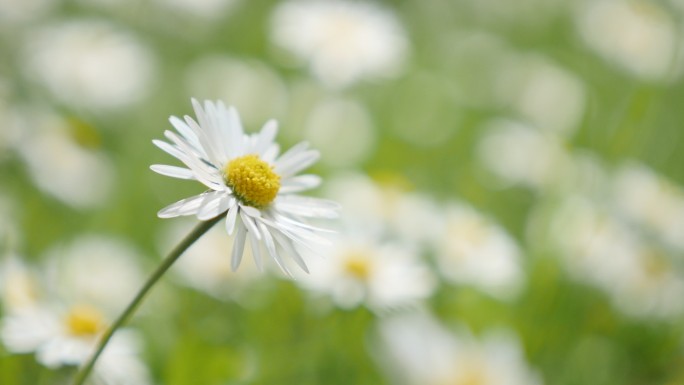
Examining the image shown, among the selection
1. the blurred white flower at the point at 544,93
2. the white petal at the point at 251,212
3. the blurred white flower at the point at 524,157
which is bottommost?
the white petal at the point at 251,212

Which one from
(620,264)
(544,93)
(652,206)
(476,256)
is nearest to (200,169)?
(476,256)

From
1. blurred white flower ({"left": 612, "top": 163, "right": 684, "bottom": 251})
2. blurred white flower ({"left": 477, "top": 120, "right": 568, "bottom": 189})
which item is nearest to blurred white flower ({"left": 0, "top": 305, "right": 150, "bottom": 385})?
blurred white flower ({"left": 612, "top": 163, "right": 684, "bottom": 251})

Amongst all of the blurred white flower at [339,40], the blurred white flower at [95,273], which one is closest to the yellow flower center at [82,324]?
the blurred white flower at [95,273]

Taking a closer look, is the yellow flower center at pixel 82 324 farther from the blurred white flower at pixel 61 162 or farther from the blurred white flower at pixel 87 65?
the blurred white flower at pixel 87 65

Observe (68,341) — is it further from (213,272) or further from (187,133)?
(213,272)

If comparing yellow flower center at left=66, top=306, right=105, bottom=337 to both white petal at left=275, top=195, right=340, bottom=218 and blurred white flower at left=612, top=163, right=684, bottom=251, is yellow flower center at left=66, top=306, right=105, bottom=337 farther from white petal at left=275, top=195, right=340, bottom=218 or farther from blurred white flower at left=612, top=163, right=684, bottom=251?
blurred white flower at left=612, top=163, right=684, bottom=251

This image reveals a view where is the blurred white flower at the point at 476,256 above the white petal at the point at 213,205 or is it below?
above

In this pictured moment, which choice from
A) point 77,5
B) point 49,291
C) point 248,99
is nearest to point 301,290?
point 49,291
